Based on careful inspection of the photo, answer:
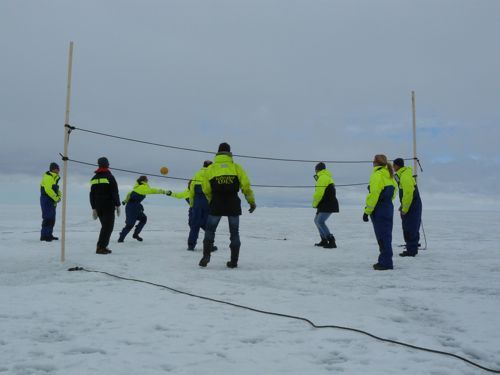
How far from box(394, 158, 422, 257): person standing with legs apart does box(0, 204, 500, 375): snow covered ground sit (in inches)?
49.0

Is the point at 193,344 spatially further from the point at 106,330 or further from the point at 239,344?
the point at 106,330

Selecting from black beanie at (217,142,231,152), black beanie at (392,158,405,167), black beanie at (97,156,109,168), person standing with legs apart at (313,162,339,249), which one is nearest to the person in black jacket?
black beanie at (97,156,109,168)

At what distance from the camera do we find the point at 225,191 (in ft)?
22.5

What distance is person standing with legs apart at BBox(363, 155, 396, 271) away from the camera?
22.4 ft

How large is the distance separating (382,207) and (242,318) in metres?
3.93

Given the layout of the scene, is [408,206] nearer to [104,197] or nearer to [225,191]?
[225,191]

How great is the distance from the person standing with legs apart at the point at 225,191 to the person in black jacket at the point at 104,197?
2594 mm

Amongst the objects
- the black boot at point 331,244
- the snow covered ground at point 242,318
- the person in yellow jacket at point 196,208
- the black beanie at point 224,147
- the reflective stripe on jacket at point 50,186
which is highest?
the black beanie at point 224,147

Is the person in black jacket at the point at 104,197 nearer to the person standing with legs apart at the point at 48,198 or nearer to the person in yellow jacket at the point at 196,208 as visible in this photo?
the person in yellow jacket at the point at 196,208

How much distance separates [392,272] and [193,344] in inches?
174

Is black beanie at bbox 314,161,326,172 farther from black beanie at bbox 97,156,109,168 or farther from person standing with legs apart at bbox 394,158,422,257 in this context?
black beanie at bbox 97,156,109,168

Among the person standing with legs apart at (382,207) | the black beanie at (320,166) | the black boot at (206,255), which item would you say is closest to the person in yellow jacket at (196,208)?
the black boot at (206,255)

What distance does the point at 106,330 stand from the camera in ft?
11.5

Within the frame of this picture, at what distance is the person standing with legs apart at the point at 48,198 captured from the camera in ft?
35.4
